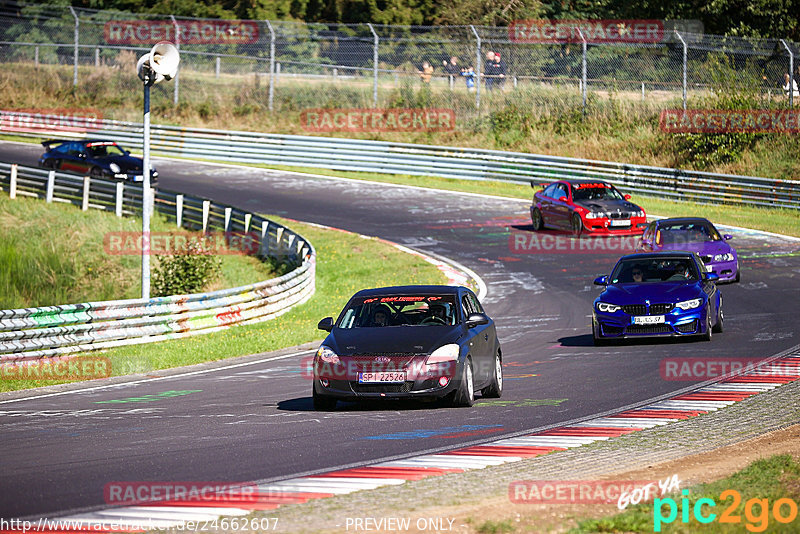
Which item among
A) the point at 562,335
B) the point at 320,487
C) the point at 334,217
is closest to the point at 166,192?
the point at 334,217

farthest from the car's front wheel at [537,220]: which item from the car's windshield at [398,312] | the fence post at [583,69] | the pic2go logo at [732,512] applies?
the pic2go logo at [732,512]

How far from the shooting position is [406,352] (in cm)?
1106

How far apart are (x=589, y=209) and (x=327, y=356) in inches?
731

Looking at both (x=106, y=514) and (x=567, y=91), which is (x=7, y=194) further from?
(x=106, y=514)

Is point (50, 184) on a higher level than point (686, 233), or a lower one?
lower

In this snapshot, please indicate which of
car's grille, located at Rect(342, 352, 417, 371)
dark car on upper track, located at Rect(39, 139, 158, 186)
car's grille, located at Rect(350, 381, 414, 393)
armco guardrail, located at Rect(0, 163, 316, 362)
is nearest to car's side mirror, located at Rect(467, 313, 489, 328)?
car's grille, located at Rect(342, 352, 417, 371)

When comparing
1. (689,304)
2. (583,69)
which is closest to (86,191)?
(583,69)

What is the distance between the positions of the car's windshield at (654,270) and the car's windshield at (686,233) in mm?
5860

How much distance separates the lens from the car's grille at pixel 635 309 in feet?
53.5

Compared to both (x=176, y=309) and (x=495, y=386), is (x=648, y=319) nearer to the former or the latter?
(x=495, y=386)

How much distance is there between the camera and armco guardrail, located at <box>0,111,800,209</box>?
35.1 m

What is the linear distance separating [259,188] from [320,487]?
31.5m

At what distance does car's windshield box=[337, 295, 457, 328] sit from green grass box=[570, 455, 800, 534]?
4.68 m

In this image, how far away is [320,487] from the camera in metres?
7.70
